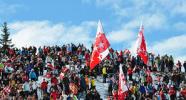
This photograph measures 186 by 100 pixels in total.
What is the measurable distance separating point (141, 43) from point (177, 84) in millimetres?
9996

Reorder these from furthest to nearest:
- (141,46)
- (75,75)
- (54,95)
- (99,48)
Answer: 1. (75,75)
2. (141,46)
3. (54,95)
4. (99,48)

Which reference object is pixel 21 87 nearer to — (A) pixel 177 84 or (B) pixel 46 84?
(B) pixel 46 84

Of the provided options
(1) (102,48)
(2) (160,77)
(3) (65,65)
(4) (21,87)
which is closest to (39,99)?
(4) (21,87)

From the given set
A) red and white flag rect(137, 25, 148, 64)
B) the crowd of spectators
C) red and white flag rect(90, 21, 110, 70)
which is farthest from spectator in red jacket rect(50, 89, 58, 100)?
red and white flag rect(137, 25, 148, 64)

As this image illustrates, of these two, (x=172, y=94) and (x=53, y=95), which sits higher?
(x=172, y=94)

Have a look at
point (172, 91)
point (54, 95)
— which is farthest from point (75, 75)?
point (172, 91)

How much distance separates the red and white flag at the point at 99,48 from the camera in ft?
111

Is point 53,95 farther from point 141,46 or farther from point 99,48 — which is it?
point 141,46

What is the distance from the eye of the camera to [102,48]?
112 ft

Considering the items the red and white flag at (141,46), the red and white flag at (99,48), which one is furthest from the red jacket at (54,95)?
the red and white flag at (141,46)

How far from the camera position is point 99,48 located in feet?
112

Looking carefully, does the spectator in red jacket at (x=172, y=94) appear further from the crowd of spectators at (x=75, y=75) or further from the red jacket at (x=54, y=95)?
the red jacket at (x=54, y=95)

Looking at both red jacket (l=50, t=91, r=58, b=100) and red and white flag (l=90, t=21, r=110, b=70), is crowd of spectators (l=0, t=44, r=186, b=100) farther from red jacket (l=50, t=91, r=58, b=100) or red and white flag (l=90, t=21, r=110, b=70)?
red and white flag (l=90, t=21, r=110, b=70)

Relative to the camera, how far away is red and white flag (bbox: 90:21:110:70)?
111 feet
